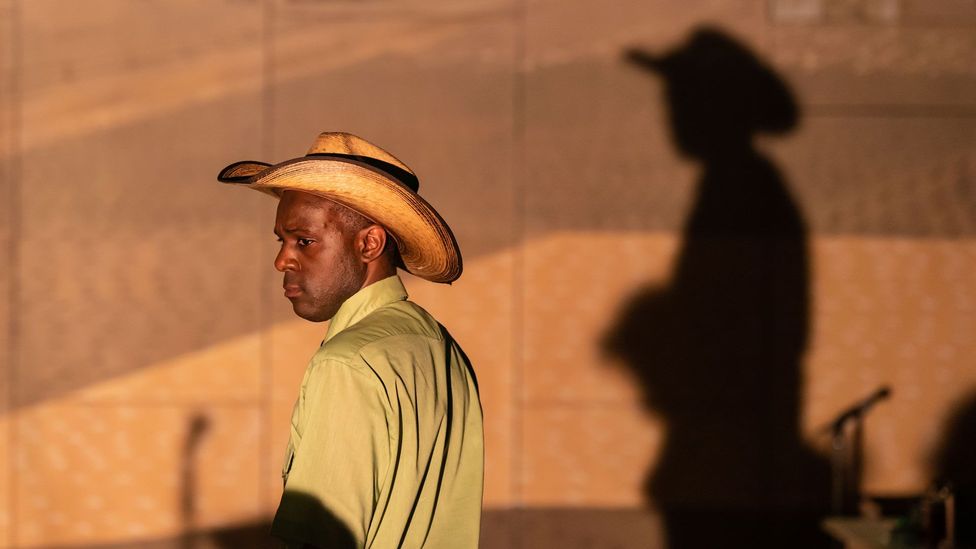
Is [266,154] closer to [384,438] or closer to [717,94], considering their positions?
[717,94]

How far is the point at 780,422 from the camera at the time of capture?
13.6ft

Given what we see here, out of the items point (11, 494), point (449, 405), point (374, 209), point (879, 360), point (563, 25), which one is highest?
point (563, 25)

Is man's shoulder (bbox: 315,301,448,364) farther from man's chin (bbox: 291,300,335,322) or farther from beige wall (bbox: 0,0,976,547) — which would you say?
beige wall (bbox: 0,0,976,547)

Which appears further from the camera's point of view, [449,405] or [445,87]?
[445,87]

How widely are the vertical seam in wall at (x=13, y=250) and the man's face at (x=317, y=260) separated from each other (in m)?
2.86

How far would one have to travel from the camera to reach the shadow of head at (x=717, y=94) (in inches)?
162

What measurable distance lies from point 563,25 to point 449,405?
2.72 m

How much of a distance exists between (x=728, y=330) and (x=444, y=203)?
1.22m

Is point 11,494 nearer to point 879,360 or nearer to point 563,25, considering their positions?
point 563,25

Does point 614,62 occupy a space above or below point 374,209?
above

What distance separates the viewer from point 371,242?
1712 millimetres

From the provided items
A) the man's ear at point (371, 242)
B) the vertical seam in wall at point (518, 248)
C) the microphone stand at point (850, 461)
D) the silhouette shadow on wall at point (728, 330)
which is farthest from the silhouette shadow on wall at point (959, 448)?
the man's ear at point (371, 242)

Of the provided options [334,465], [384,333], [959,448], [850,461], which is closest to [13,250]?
[384,333]

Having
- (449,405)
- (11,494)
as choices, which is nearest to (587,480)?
(11,494)
